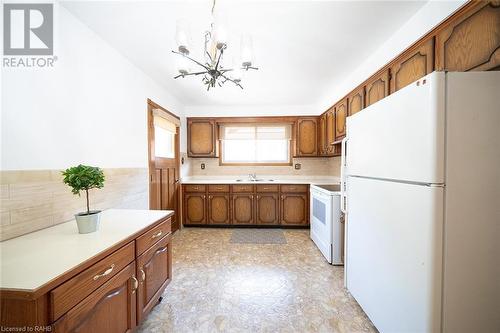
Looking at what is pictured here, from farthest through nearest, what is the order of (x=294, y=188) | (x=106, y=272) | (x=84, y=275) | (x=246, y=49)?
(x=294, y=188), (x=246, y=49), (x=106, y=272), (x=84, y=275)

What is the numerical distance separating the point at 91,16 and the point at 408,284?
2.86 metres

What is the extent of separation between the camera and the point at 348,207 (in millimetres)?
1657

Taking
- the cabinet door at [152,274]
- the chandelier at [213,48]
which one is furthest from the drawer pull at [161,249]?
the chandelier at [213,48]

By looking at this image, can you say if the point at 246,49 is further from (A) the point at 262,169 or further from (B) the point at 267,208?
(A) the point at 262,169

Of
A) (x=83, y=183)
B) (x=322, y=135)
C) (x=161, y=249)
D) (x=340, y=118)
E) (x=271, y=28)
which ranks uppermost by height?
(x=271, y=28)

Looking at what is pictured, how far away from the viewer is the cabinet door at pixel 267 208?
11.7 ft

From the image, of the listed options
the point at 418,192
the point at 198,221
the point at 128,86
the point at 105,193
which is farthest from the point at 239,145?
the point at 418,192

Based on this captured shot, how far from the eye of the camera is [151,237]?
1.40 meters

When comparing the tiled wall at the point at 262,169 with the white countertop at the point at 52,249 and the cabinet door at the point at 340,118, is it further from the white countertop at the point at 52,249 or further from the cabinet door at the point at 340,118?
the white countertop at the point at 52,249

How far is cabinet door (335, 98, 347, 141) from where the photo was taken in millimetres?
2660

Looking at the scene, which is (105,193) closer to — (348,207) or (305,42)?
(348,207)

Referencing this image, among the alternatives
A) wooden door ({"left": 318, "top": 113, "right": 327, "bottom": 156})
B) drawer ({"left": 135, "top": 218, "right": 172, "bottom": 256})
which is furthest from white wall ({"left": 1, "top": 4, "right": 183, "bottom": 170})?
wooden door ({"left": 318, "top": 113, "right": 327, "bottom": 156})

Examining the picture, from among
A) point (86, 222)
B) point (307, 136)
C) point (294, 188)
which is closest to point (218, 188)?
point (294, 188)

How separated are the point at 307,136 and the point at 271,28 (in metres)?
2.42
